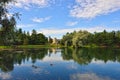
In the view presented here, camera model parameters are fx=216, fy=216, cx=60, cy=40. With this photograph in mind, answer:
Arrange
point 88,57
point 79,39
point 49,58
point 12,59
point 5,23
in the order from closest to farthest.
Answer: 1. point 5,23
2. point 12,59
3. point 49,58
4. point 88,57
5. point 79,39

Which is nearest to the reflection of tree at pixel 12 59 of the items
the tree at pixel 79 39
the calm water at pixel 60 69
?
the calm water at pixel 60 69

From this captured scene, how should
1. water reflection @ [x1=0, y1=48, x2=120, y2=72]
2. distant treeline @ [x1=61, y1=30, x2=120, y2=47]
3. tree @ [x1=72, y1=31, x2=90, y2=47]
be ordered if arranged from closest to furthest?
water reflection @ [x1=0, y1=48, x2=120, y2=72] < tree @ [x1=72, y1=31, x2=90, y2=47] < distant treeline @ [x1=61, y1=30, x2=120, y2=47]

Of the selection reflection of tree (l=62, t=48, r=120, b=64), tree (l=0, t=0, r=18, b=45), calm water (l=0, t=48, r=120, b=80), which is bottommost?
calm water (l=0, t=48, r=120, b=80)

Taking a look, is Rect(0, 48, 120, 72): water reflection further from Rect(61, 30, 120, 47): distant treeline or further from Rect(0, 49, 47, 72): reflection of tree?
A: Rect(61, 30, 120, 47): distant treeline

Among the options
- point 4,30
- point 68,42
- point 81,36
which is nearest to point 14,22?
point 4,30

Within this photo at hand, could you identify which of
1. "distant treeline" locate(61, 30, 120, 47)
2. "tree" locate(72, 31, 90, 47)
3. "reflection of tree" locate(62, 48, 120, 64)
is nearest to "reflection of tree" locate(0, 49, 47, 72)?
"reflection of tree" locate(62, 48, 120, 64)

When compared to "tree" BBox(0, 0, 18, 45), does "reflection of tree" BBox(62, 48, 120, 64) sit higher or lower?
lower

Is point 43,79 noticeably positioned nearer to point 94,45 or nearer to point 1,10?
point 1,10

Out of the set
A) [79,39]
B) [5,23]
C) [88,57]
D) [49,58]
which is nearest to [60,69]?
[5,23]

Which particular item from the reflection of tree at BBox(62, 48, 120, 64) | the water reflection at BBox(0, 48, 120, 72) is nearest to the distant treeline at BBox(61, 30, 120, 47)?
the reflection of tree at BBox(62, 48, 120, 64)

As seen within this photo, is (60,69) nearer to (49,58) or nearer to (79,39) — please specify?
(49,58)

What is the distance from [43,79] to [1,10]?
7172 millimetres

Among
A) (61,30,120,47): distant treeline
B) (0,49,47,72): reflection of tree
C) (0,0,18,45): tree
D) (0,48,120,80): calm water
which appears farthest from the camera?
(61,30,120,47): distant treeline

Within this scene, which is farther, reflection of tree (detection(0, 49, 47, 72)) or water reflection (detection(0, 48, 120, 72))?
water reflection (detection(0, 48, 120, 72))
